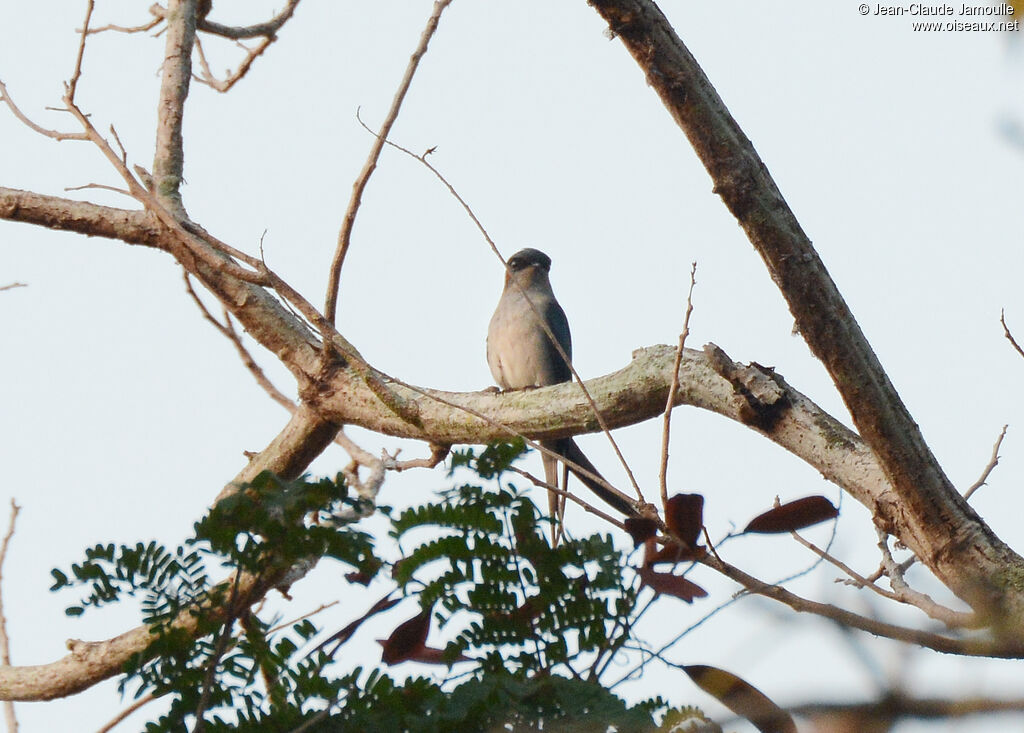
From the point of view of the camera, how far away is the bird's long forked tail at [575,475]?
2490mm

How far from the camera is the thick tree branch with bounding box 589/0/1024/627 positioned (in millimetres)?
2473

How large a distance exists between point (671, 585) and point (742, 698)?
629 mm

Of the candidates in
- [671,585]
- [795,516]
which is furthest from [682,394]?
[671,585]

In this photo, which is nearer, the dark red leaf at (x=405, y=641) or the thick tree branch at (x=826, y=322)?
the dark red leaf at (x=405, y=641)

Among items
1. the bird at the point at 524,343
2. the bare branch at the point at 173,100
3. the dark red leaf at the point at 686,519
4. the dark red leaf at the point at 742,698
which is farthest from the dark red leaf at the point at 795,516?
the bird at the point at 524,343

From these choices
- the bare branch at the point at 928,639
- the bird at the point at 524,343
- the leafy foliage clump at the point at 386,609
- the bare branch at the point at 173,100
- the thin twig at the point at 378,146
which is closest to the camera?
the bare branch at the point at 928,639

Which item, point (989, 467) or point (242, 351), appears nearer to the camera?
point (989, 467)

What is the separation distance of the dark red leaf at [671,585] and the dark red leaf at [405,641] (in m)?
0.43

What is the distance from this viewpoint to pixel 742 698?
4.45 feet

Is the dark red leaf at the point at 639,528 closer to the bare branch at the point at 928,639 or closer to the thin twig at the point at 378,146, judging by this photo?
the bare branch at the point at 928,639

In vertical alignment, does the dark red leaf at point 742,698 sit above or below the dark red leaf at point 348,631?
below

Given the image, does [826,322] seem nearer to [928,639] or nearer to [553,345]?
[928,639]

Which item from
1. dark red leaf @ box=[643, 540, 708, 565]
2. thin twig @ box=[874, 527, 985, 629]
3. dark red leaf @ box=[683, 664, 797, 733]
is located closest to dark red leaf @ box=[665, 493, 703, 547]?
dark red leaf @ box=[643, 540, 708, 565]

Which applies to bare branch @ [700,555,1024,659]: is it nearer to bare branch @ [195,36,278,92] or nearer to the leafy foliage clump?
the leafy foliage clump
